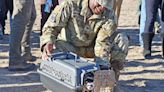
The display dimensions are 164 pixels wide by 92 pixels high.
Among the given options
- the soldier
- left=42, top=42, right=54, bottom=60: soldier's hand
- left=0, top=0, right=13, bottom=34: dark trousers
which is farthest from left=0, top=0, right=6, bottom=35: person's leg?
left=42, top=42, right=54, bottom=60: soldier's hand

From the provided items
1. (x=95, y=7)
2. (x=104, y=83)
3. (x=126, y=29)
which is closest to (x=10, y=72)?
(x=95, y=7)

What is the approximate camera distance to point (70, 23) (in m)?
4.38

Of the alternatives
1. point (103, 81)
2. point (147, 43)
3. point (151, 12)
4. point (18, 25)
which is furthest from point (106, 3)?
point (147, 43)

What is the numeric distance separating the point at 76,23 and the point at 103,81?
845 mm

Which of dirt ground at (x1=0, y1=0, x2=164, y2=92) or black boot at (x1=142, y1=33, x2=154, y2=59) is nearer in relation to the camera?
dirt ground at (x1=0, y1=0, x2=164, y2=92)

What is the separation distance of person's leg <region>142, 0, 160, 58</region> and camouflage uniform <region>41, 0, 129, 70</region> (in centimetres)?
185

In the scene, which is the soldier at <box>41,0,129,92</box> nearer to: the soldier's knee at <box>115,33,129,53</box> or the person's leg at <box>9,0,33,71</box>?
the soldier's knee at <box>115,33,129,53</box>

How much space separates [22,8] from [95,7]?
4.06 feet

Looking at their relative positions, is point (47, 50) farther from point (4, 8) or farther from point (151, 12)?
point (4, 8)

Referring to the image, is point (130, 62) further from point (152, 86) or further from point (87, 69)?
point (87, 69)

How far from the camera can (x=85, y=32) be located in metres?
4.40

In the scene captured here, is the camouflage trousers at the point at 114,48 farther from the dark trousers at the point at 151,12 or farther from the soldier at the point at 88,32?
the dark trousers at the point at 151,12

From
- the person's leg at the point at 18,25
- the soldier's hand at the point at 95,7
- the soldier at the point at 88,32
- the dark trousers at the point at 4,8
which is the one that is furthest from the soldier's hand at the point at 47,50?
the dark trousers at the point at 4,8

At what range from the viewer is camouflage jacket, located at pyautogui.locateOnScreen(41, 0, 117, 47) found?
168 inches
